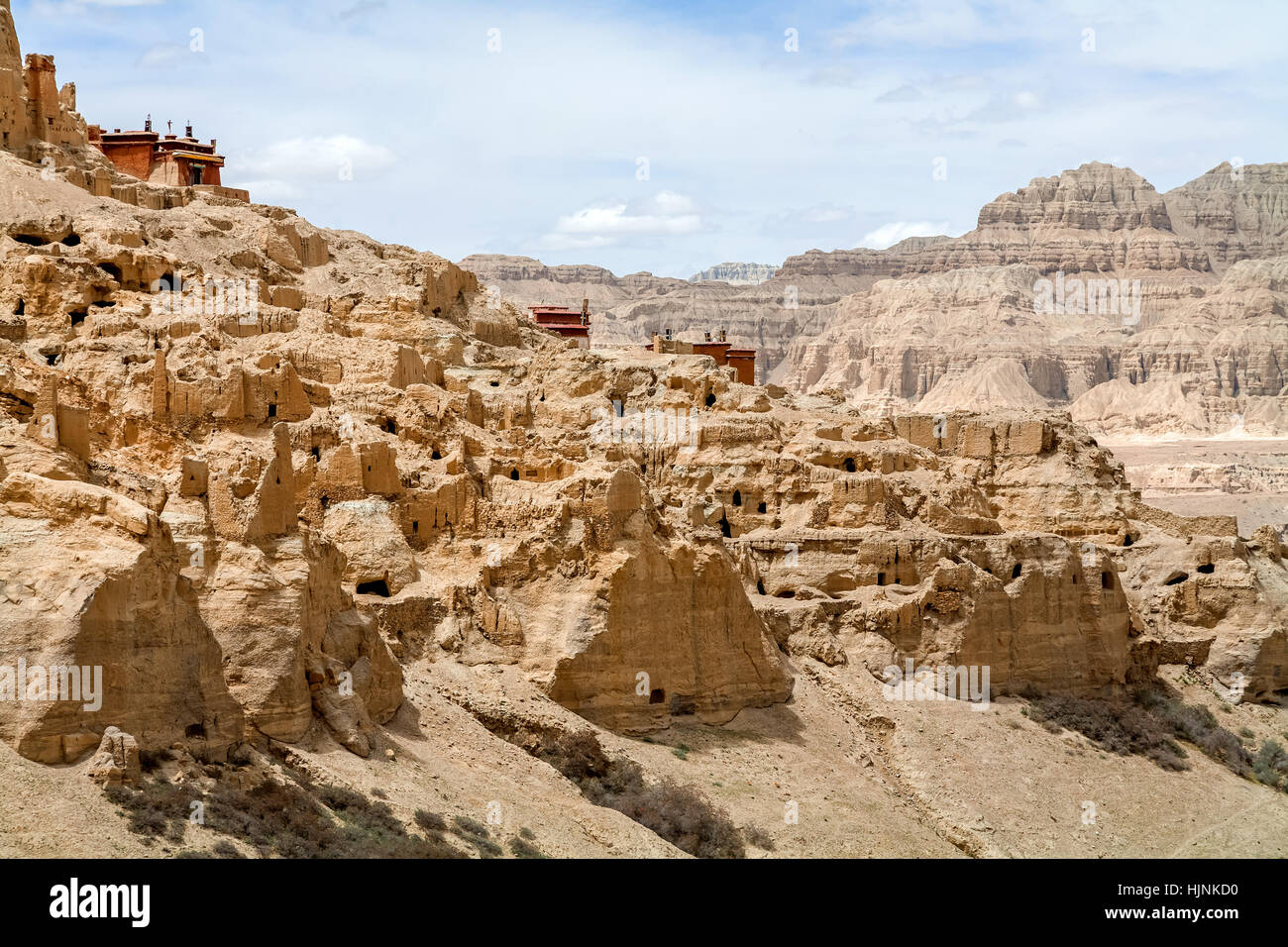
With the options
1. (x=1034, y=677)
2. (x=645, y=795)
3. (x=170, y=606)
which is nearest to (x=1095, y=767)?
(x=1034, y=677)

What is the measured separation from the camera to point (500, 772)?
105 feet

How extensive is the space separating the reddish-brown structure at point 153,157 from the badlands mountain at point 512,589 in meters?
2.77

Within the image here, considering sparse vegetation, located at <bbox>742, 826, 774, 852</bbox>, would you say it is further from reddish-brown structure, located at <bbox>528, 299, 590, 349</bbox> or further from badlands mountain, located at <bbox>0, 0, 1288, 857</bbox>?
reddish-brown structure, located at <bbox>528, 299, 590, 349</bbox>

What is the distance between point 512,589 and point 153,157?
→ 36.6 m

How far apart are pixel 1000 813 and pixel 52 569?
79.9ft

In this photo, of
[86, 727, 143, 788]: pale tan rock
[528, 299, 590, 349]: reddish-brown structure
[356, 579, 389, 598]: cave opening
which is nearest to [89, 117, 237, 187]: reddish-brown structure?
[528, 299, 590, 349]: reddish-brown structure

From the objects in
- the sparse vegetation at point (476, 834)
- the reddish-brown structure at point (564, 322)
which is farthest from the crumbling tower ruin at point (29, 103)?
the sparse vegetation at point (476, 834)

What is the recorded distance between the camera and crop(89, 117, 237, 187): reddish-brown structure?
67.6 metres

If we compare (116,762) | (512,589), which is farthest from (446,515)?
(116,762)

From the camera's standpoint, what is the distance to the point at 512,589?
38219 millimetres

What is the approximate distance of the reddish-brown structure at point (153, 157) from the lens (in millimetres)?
67562

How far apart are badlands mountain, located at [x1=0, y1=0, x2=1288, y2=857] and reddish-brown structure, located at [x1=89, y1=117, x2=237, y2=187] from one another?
2768mm

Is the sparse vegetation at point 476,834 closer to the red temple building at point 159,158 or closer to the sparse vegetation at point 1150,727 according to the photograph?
the sparse vegetation at point 1150,727

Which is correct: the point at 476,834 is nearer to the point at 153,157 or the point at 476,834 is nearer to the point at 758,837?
the point at 758,837
